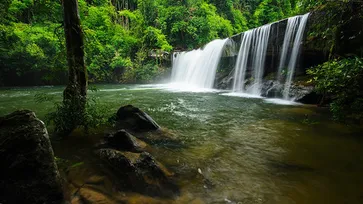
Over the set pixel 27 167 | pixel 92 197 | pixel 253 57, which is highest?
pixel 253 57

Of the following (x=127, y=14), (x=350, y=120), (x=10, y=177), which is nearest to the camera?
(x=10, y=177)

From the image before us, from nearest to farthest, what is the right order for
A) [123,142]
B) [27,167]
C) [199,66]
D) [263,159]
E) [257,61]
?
[27,167] < [263,159] < [123,142] < [257,61] < [199,66]

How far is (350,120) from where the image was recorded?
5.25 m

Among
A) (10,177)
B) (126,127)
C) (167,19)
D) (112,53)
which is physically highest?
(167,19)

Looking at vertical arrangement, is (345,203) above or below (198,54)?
below

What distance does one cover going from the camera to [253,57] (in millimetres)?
14086

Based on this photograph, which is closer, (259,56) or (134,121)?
(134,121)

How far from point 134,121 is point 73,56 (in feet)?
7.07

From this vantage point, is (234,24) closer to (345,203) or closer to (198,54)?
(198,54)

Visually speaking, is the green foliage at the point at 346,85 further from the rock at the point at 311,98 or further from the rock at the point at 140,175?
the rock at the point at 311,98

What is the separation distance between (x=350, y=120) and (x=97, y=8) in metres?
25.4

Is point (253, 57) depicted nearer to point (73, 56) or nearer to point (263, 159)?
point (263, 159)

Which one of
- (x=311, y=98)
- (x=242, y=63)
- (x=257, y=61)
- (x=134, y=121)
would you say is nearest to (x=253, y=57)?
(x=257, y=61)

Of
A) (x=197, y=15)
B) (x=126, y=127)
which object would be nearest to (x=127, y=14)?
(x=197, y=15)
